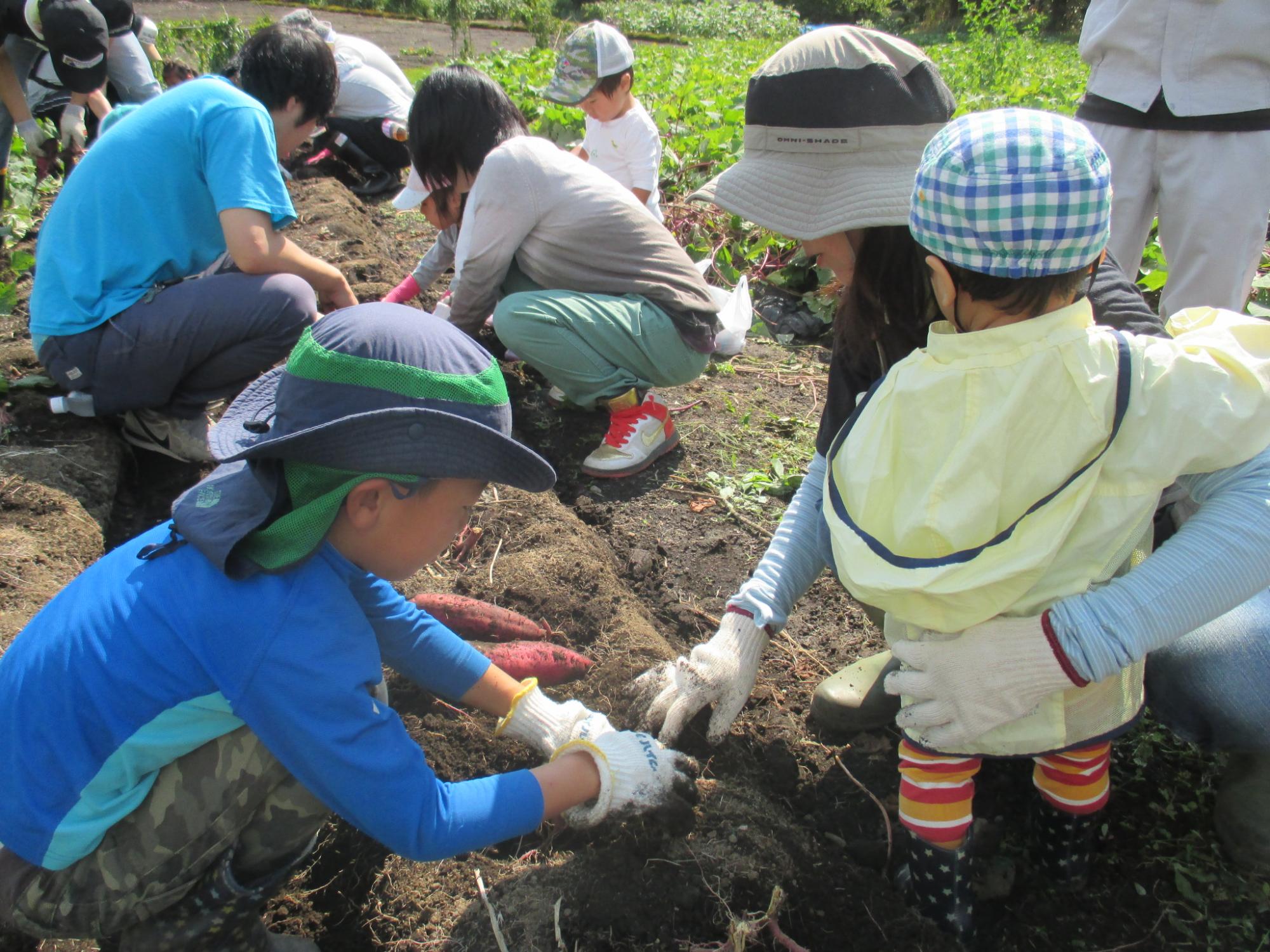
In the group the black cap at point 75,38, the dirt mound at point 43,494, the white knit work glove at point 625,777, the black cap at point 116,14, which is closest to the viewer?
the white knit work glove at point 625,777

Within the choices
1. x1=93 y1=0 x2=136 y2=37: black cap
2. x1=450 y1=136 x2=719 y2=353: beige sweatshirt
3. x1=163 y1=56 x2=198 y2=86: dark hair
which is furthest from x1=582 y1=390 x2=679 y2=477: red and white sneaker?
x1=163 y1=56 x2=198 y2=86: dark hair

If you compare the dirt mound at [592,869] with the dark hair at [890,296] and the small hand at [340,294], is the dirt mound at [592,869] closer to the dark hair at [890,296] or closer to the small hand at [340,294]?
the dark hair at [890,296]

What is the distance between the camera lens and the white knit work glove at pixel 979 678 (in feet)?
4.31

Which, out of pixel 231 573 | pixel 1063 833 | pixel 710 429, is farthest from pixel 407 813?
pixel 710 429

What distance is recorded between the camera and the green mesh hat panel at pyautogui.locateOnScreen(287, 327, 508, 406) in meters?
1.18

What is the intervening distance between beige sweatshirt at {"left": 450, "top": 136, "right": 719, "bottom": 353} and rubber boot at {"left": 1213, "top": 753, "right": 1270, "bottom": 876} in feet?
A: 6.78

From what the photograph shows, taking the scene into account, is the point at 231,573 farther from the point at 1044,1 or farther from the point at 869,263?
the point at 1044,1

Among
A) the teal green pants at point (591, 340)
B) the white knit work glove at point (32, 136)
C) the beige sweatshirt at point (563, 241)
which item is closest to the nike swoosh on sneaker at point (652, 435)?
the teal green pants at point (591, 340)

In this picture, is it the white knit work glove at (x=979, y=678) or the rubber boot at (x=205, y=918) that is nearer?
the white knit work glove at (x=979, y=678)

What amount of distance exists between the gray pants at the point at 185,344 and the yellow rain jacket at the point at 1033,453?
220cm

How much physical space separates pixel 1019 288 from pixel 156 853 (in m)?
1.43

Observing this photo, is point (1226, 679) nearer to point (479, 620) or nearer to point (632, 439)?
point (479, 620)

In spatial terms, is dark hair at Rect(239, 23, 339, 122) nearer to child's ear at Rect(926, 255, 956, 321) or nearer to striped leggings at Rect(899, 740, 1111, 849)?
child's ear at Rect(926, 255, 956, 321)

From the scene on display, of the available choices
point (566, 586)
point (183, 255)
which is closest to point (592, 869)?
point (566, 586)
